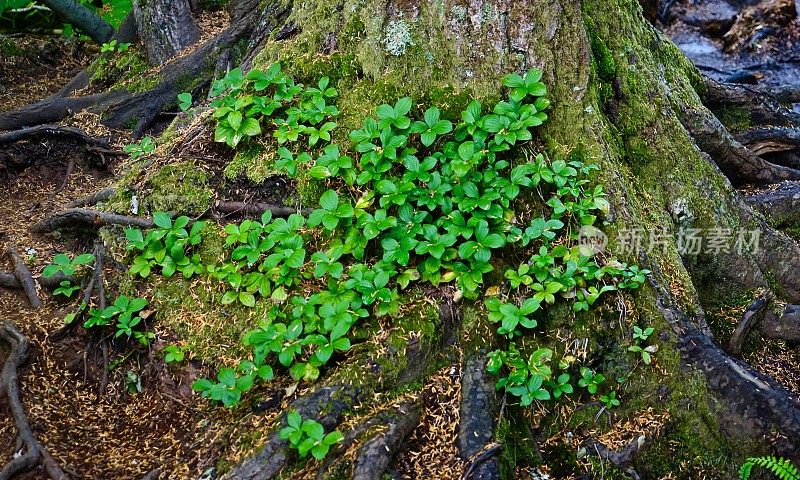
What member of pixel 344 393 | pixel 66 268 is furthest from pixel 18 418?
pixel 344 393

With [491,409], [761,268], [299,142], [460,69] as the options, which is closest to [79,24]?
[299,142]

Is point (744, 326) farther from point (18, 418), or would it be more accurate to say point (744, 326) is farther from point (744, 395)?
point (18, 418)

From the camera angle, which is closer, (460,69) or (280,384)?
(280,384)

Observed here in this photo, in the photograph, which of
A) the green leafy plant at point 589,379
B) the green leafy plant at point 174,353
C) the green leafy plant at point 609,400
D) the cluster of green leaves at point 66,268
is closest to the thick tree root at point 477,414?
the green leafy plant at point 589,379

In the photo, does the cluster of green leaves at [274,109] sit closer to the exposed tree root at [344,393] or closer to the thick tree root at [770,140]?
the exposed tree root at [344,393]

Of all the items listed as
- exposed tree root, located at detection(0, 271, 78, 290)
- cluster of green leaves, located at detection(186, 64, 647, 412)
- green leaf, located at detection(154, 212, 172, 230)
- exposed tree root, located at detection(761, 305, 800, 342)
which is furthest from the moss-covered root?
exposed tree root, located at detection(0, 271, 78, 290)

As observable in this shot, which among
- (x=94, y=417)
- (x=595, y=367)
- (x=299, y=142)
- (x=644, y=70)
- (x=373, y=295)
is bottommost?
(x=94, y=417)

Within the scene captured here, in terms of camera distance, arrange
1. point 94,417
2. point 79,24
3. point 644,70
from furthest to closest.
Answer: point 79,24 → point 644,70 → point 94,417

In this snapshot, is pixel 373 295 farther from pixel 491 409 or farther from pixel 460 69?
pixel 460 69
